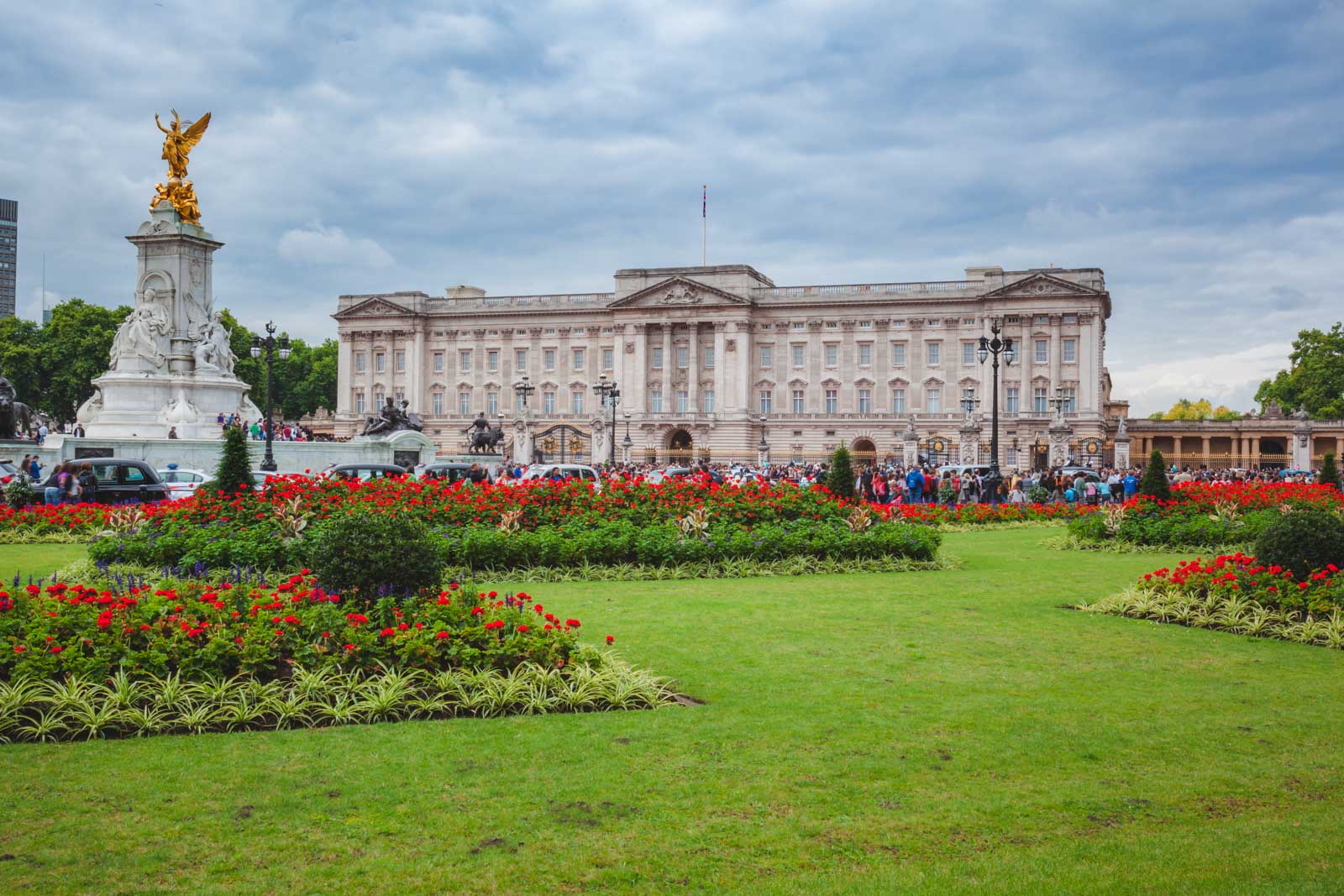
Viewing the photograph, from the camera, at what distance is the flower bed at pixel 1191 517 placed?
63.7 feet

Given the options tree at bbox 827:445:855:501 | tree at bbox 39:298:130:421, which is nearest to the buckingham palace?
tree at bbox 39:298:130:421

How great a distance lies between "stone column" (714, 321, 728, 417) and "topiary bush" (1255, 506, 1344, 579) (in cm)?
6881

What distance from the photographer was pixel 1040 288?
243ft

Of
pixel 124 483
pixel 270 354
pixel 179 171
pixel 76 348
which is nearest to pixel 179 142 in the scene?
pixel 179 171

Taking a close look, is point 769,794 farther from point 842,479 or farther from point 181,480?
point 181,480

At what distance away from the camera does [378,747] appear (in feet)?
22.0

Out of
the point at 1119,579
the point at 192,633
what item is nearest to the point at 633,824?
the point at 192,633

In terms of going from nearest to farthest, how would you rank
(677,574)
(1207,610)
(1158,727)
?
(1158,727), (1207,610), (677,574)

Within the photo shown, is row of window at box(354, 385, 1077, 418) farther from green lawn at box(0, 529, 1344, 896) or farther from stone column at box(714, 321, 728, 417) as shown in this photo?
green lawn at box(0, 529, 1344, 896)

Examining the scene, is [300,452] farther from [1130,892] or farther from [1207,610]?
[1130,892]

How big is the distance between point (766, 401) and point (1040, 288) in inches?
819

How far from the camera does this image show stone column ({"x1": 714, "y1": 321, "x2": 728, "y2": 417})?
8075cm

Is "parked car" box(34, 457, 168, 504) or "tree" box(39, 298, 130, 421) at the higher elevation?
"tree" box(39, 298, 130, 421)

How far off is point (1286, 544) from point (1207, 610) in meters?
1.12
